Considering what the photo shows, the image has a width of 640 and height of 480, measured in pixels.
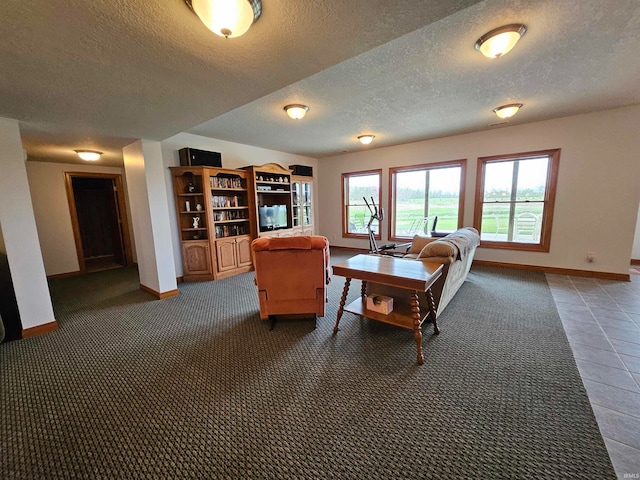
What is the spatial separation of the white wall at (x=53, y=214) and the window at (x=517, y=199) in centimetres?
787

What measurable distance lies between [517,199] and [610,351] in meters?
3.15

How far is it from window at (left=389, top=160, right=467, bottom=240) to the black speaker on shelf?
1954 mm

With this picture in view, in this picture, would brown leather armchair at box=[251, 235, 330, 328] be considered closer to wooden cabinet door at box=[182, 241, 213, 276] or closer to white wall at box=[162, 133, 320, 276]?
wooden cabinet door at box=[182, 241, 213, 276]

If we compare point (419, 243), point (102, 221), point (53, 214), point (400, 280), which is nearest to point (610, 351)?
point (400, 280)

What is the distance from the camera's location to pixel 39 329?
2586 millimetres

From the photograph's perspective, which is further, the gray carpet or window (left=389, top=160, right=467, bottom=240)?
window (left=389, top=160, right=467, bottom=240)

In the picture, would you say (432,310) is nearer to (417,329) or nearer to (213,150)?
(417,329)

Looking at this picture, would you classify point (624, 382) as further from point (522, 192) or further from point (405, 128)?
point (405, 128)

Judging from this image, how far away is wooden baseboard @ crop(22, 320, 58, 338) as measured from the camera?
2521 millimetres

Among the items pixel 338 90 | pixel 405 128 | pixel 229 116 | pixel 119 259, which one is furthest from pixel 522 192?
pixel 119 259

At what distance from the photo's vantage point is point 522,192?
172 inches

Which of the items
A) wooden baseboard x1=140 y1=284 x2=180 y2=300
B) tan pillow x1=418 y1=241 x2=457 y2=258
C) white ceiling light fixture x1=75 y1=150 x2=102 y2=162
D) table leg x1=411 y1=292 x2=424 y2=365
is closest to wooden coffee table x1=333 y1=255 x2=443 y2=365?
table leg x1=411 y1=292 x2=424 y2=365

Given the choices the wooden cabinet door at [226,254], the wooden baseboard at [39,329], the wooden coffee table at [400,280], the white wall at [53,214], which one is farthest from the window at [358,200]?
the white wall at [53,214]

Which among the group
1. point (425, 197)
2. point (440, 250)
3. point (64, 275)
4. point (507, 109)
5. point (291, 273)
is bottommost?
point (64, 275)
